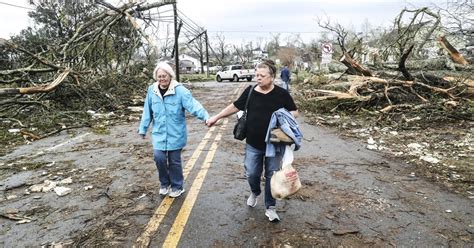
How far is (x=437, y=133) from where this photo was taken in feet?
27.5

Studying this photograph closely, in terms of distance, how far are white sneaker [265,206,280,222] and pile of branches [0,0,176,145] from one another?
24.7 feet

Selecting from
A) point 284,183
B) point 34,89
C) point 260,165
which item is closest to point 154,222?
point 260,165

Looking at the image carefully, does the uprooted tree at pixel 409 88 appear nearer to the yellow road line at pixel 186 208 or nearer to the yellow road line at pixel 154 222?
the yellow road line at pixel 186 208

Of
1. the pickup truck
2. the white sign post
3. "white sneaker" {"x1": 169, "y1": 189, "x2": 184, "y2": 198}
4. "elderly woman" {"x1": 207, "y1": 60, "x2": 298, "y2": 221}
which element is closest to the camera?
"elderly woman" {"x1": 207, "y1": 60, "x2": 298, "y2": 221}

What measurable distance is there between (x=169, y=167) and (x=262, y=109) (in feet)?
4.74

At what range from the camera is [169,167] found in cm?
469

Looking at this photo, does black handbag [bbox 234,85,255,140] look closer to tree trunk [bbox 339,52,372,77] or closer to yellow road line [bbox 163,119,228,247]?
yellow road line [bbox 163,119,228,247]

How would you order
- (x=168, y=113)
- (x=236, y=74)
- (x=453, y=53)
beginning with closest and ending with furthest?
(x=168, y=113) < (x=453, y=53) < (x=236, y=74)

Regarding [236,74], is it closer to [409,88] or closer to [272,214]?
[409,88]

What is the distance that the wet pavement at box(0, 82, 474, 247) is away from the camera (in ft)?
11.9

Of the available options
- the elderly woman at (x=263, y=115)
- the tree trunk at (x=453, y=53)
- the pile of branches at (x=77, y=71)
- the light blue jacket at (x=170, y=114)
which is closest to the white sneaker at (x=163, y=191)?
the light blue jacket at (x=170, y=114)

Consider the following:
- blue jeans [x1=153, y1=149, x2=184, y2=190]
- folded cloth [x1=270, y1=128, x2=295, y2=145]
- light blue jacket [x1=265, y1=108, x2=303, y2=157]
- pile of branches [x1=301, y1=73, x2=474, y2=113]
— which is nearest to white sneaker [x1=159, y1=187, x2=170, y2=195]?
blue jeans [x1=153, y1=149, x2=184, y2=190]

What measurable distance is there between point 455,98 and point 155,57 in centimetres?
1911

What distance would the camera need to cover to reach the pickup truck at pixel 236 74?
36219 millimetres
